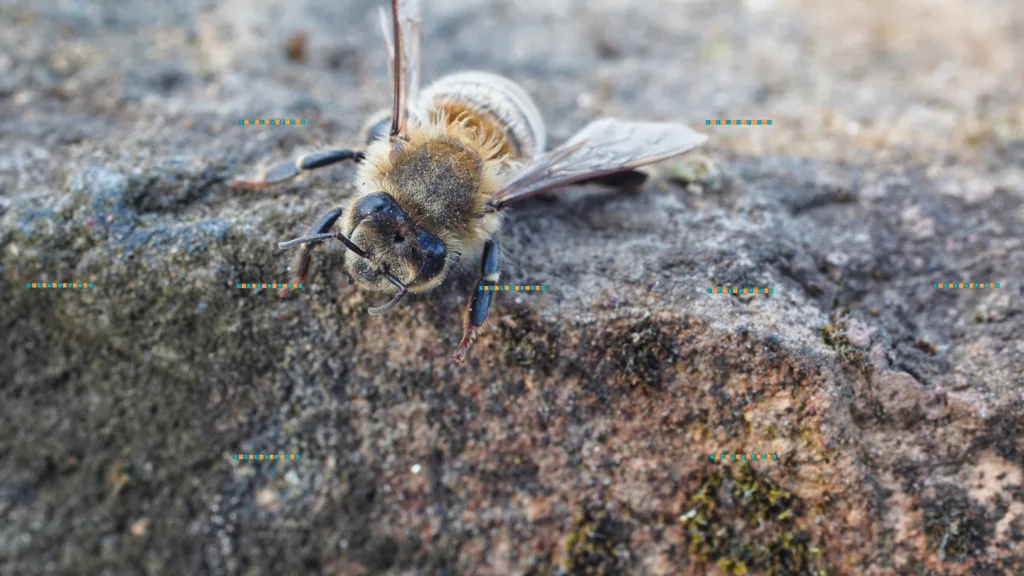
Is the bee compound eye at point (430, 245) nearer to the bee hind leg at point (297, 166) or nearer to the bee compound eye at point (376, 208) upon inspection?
the bee compound eye at point (376, 208)

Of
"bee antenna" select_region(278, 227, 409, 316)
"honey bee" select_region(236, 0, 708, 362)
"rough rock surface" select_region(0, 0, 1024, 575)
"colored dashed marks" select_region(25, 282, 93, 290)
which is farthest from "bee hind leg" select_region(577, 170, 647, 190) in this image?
"colored dashed marks" select_region(25, 282, 93, 290)

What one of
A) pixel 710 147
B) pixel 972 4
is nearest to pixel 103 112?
pixel 710 147

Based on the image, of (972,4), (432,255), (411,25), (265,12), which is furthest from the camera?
(972,4)

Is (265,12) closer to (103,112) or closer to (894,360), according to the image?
(103,112)

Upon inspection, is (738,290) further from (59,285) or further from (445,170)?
(59,285)

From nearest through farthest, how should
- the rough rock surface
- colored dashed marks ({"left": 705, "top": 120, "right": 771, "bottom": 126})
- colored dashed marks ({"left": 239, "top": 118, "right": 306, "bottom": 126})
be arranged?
the rough rock surface, colored dashed marks ({"left": 239, "top": 118, "right": 306, "bottom": 126}), colored dashed marks ({"left": 705, "top": 120, "right": 771, "bottom": 126})

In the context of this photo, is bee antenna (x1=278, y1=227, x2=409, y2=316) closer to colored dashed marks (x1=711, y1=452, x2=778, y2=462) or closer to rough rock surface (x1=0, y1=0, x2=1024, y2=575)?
rough rock surface (x1=0, y1=0, x2=1024, y2=575)
